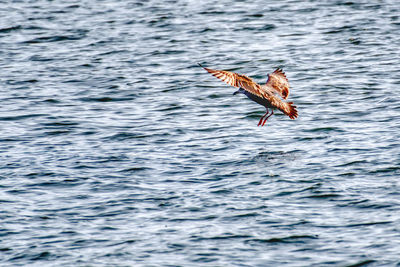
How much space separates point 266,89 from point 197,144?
1614mm

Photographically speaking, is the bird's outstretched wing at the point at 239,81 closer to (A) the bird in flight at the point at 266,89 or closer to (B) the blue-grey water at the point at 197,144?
(A) the bird in flight at the point at 266,89

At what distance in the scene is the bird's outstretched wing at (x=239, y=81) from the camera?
12923 millimetres

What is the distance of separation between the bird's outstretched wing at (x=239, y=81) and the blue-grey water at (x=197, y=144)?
1105 mm

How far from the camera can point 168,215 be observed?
11516mm

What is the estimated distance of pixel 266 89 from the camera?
14414mm

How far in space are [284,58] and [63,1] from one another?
11682 millimetres

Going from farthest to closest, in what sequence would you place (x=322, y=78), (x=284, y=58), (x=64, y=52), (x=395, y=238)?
(x=64, y=52) < (x=284, y=58) < (x=322, y=78) < (x=395, y=238)

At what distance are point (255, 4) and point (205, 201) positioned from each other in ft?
58.6

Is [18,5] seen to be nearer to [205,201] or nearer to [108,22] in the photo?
[108,22]

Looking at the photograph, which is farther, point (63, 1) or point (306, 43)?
point (63, 1)

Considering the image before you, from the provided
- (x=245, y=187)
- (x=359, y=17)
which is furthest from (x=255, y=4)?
(x=245, y=187)

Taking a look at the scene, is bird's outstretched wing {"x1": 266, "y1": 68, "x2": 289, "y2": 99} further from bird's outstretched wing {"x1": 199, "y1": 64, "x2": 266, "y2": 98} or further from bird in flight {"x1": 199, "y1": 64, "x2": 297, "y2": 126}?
bird's outstretched wing {"x1": 199, "y1": 64, "x2": 266, "y2": 98}

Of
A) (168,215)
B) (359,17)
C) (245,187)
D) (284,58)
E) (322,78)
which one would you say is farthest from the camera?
(359,17)

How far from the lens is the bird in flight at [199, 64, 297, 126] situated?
1312 cm
